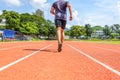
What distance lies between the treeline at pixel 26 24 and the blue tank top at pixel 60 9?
77.2 metres

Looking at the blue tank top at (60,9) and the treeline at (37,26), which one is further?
the treeline at (37,26)

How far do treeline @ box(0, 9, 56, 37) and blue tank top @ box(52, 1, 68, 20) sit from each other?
253 feet

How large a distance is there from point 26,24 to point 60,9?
3755 inches

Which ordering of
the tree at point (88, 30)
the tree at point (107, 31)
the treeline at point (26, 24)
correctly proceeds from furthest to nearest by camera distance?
the tree at point (107, 31) < the tree at point (88, 30) < the treeline at point (26, 24)

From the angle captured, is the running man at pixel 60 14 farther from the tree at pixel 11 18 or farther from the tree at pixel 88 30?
the tree at pixel 88 30

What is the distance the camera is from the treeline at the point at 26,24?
3492 inches

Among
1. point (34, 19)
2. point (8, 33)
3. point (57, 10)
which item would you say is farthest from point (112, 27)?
point (57, 10)

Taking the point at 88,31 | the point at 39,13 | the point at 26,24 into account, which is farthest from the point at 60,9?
the point at 88,31

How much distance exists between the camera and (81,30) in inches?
6585

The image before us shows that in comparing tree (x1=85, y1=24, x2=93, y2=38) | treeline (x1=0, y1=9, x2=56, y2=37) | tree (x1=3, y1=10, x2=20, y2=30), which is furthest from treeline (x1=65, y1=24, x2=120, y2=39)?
tree (x1=3, y1=10, x2=20, y2=30)

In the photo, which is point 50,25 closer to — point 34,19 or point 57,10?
point 34,19

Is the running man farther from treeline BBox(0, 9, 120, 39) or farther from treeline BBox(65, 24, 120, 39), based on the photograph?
treeline BBox(65, 24, 120, 39)

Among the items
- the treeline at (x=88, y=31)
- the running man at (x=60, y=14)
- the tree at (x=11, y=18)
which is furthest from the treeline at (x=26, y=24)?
the running man at (x=60, y=14)

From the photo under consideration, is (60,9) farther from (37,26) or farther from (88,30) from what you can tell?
(88,30)
